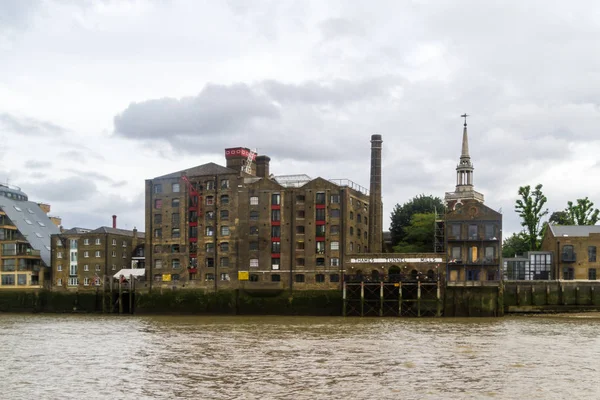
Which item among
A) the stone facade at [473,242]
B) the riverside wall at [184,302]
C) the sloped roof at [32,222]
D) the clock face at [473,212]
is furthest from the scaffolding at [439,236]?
the sloped roof at [32,222]

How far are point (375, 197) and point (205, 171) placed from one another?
72.5ft

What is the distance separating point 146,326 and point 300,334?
60.5 feet

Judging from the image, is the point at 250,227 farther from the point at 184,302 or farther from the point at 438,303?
the point at 438,303

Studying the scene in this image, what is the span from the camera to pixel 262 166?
103 metres

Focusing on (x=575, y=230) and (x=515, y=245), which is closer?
(x=575, y=230)

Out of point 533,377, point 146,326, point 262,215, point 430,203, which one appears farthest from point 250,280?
point 533,377

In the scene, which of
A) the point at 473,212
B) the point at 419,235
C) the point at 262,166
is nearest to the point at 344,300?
the point at 473,212

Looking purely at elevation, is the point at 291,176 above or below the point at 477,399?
above

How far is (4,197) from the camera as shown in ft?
385

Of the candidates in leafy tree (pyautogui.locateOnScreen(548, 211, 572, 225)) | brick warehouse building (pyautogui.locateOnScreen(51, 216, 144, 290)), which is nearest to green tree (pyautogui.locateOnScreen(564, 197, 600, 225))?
leafy tree (pyautogui.locateOnScreen(548, 211, 572, 225))

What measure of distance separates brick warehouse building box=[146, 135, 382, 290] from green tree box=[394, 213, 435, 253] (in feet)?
20.2

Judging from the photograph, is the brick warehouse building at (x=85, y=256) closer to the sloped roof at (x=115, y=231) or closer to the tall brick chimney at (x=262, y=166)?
the sloped roof at (x=115, y=231)

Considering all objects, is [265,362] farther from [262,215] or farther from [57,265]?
[57,265]

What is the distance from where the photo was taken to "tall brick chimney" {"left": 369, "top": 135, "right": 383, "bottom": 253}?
10256 cm
